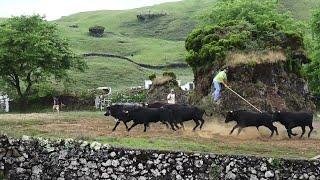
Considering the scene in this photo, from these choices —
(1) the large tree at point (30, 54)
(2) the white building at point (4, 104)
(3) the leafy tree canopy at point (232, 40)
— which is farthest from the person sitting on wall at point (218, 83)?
(2) the white building at point (4, 104)

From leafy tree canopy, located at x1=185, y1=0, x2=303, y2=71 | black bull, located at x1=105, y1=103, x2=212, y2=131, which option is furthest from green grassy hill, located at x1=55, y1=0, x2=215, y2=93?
black bull, located at x1=105, y1=103, x2=212, y2=131

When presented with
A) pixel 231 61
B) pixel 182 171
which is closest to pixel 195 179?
pixel 182 171

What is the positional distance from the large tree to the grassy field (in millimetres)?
22436

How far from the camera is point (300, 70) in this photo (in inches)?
1305

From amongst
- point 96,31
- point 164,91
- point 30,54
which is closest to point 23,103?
point 30,54

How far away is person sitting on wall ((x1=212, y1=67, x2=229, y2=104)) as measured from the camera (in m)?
27.5

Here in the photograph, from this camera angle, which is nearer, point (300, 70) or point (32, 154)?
point (32, 154)

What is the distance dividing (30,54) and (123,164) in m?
36.6

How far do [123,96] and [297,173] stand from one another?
36104 millimetres

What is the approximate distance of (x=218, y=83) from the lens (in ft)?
91.7

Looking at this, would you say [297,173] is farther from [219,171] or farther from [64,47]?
[64,47]

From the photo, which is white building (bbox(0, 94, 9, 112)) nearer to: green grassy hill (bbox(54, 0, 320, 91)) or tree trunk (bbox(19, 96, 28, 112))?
tree trunk (bbox(19, 96, 28, 112))

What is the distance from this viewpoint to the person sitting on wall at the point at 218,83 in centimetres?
2753

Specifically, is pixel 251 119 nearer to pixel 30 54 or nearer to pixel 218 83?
pixel 218 83
